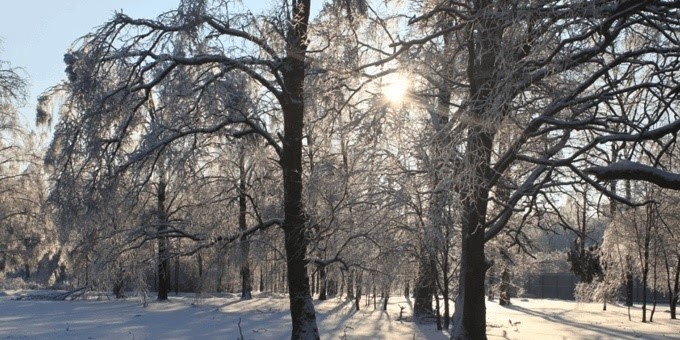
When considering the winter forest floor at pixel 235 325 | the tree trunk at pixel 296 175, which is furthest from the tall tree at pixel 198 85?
the winter forest floor at pixel 235 325

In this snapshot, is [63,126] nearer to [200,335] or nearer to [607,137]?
[200,335]

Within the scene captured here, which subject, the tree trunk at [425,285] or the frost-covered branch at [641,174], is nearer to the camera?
the frost-covered branch at [641,174]

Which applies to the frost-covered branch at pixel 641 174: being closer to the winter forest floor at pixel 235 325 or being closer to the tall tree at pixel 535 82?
the tall tree at pixel 535 82

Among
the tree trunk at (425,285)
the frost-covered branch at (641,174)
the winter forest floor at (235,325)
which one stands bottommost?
the winter forest floor at (235,325)

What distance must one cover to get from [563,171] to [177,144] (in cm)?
786

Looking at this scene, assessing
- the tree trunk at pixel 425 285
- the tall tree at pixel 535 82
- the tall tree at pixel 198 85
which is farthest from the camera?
the tree trunk at pixel 425 285

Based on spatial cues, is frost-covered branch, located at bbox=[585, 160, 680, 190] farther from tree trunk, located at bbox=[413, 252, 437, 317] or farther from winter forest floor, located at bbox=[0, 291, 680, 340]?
winter forest floor, located at bbox=[0, 291, 680, 340]

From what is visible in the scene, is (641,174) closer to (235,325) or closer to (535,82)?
(535,82)

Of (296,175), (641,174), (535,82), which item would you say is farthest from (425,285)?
(641,174)

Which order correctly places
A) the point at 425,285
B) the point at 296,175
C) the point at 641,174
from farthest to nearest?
1. the point at 425,285
2. the point at 296,175
3. the point at 641,174

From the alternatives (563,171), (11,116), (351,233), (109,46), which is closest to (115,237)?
(109,46)

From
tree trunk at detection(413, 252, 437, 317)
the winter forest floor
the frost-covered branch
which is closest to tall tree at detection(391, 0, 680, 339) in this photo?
the frost-covered branch

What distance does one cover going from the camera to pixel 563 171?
12.3 metres

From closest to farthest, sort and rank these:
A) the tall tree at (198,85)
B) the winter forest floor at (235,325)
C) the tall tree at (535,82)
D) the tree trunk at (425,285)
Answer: the tall tree at (535,82) → the tall tree at (198,85) → the winter forest floor at (235,325) → the tree trunk at (425,285)
